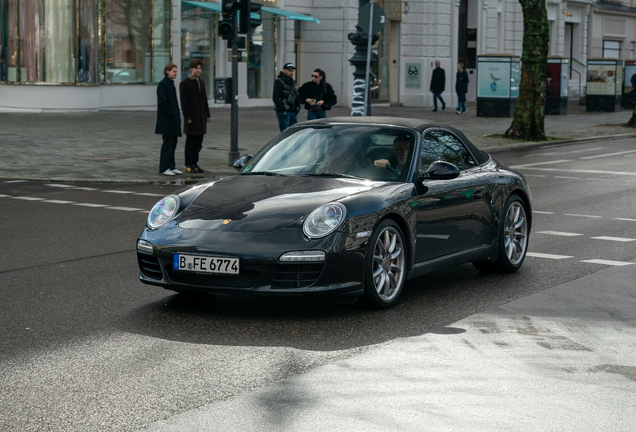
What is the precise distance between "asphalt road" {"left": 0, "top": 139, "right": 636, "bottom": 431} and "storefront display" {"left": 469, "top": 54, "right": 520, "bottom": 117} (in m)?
22.9

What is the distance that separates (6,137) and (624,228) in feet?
49.7

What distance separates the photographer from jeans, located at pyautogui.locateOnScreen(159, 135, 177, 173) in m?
16.6

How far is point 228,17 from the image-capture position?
693 inches

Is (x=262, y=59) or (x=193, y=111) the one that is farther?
(x=262, y=59)

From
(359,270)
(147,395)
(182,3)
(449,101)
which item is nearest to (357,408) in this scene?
(147,395)

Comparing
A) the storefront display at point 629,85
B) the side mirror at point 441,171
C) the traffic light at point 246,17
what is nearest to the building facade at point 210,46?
the traffic light at point 246,17

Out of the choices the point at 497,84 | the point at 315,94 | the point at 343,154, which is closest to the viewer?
the point at 343,154

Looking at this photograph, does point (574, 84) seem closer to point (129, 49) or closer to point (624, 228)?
point (129, 49)

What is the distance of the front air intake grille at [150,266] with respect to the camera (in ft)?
21.8

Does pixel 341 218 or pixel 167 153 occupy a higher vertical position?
pixel 341 218

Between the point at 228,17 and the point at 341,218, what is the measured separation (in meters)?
11.8

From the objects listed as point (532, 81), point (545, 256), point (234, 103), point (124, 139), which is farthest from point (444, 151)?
point (532, 81)

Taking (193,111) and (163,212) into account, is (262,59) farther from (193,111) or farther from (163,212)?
(163,212)

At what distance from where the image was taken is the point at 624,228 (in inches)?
436
